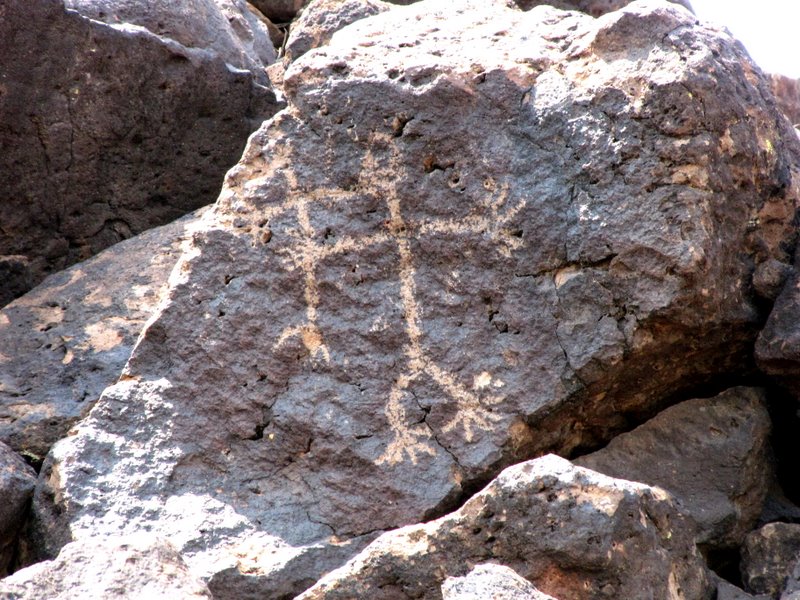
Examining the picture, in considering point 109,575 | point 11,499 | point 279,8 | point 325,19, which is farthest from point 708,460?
point 279,8

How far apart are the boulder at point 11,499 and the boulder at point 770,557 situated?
68.3 inches

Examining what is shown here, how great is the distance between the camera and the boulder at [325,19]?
4.14 m

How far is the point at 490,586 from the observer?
2.05m

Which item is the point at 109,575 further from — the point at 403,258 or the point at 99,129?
the point at 99,129

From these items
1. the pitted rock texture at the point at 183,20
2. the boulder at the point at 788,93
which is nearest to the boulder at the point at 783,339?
the pitted rock texture at the point at 183,20

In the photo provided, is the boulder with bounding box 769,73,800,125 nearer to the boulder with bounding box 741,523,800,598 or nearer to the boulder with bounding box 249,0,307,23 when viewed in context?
the boulder with bounding box 249,0,307,23

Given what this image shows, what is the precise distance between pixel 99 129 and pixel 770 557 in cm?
242

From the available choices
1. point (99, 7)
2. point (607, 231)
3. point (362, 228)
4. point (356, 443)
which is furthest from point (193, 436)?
point (99, 7)

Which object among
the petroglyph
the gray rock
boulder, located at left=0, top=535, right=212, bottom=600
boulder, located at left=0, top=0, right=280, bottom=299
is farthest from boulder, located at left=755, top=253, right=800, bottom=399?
boulder, located at left=0, top=0, right=280, bottom=299

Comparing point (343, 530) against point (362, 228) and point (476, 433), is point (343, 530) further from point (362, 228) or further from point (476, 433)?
point (362, 228)

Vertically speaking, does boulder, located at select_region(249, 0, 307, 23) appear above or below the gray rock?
above

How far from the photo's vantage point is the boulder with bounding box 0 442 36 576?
9.12 feet

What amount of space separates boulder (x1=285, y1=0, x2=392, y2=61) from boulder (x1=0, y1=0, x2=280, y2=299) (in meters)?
0.25

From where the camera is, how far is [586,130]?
2951 mm
